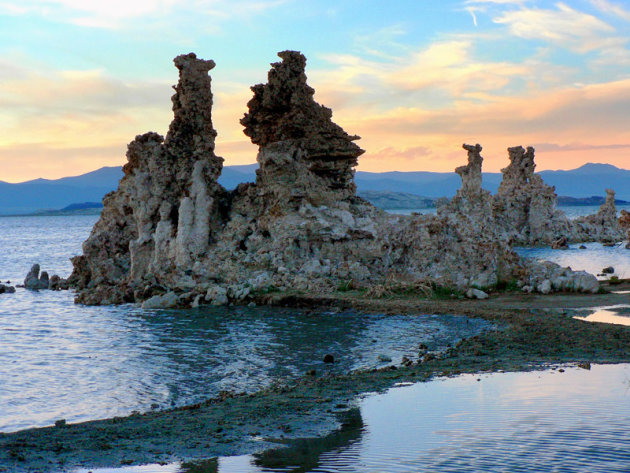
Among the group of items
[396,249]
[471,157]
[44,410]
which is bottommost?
[44,410]

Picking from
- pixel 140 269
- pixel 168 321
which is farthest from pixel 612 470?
pixel 140 269

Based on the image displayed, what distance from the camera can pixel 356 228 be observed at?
87.8ft

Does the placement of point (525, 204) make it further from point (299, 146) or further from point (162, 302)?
point (162, 302)

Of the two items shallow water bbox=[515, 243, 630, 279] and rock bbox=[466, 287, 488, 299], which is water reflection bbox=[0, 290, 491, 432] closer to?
rock bbox=[466, 287, 488, 299]

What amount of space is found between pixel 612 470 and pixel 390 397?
431 cm

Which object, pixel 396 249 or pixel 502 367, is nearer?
pixel 502 367

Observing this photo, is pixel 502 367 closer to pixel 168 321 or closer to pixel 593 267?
pixel 168 321

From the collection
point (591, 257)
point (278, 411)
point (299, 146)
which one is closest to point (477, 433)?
point (278, 411)

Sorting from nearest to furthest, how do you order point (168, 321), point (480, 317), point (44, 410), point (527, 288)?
point (44, 410) → point (480, 317) → point (168, 321) → point (527, 288)

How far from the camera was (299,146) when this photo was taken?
27812 millimetres

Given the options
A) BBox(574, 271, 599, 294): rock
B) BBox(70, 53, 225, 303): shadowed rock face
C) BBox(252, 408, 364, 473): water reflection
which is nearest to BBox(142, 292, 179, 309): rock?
BBox(70, 53, 225, 303): shadowed rock face

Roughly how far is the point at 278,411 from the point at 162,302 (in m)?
15.5

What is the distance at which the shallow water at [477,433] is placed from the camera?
7.59m

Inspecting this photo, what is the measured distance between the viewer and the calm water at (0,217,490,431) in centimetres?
1277
